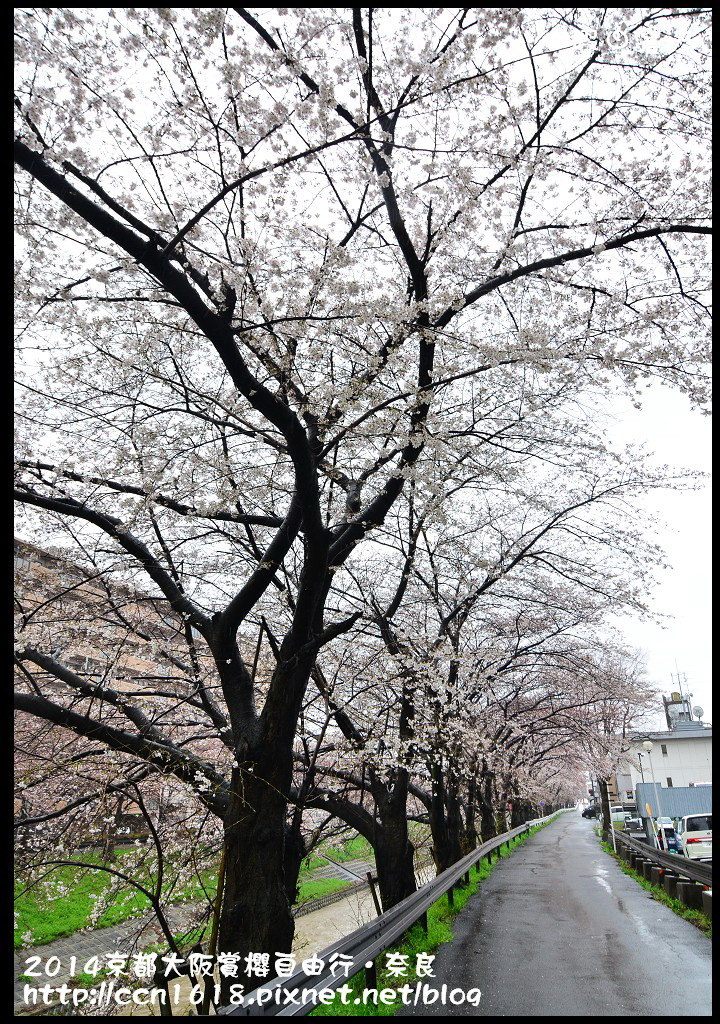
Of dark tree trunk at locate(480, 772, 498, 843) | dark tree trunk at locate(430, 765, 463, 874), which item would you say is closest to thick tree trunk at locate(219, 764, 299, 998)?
dark tree trunk at locate(430, 765, 463, 874)

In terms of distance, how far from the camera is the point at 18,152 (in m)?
3.57

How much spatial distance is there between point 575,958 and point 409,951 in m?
1.88

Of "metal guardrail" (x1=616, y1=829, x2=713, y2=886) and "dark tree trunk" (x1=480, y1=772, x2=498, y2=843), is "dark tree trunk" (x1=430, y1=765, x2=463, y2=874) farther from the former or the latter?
"dark tree trunk" (x1=480, y1=772, x2=498, y2=843)

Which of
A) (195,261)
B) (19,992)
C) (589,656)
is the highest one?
(195,261)

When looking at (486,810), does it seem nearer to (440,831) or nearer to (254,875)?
(440,831)

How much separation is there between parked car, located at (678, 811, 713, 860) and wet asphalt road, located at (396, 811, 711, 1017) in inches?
227

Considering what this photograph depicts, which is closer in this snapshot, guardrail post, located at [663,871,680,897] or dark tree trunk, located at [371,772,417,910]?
dark tree trunk, located at [371,772,417,910]

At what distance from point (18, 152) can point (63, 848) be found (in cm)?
605

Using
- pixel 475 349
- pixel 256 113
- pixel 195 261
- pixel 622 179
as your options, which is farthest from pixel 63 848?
Answer: pixel 622 179

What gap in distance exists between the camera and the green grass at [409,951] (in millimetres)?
5195

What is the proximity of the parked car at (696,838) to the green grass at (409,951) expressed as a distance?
7837 mm

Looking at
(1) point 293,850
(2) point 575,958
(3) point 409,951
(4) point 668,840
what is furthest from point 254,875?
(4) point 668,840

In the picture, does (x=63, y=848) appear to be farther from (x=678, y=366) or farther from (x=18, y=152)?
(x=678, y=366)

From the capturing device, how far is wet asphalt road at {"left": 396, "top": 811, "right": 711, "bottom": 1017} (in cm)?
532
